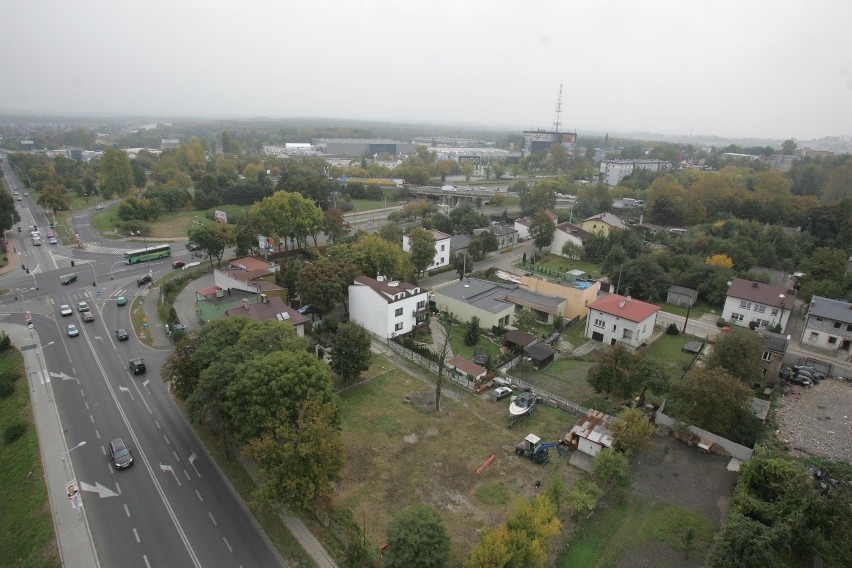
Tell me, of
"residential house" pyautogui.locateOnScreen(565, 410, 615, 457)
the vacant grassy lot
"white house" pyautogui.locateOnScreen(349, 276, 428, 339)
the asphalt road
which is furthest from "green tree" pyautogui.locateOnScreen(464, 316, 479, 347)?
the asphalt road

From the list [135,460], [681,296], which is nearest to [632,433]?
[135,460]

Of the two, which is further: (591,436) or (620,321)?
(620,321)

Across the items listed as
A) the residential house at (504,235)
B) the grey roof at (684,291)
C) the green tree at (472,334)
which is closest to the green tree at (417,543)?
the green tree at (472,334)

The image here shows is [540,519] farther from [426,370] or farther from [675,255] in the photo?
[675,255]

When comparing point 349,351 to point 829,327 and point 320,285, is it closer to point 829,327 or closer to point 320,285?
point 320,285

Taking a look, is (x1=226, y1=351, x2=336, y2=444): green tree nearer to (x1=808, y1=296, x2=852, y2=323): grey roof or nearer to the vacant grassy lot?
the vacant grassy lot
